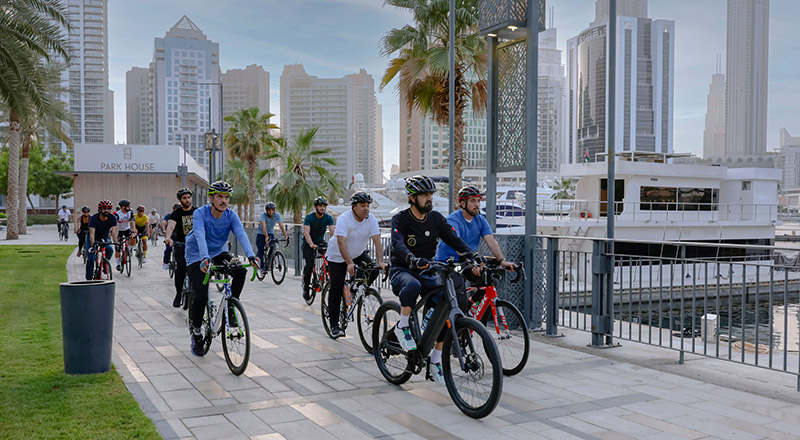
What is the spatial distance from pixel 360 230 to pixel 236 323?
6.25 feet

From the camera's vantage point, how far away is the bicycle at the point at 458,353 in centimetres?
501

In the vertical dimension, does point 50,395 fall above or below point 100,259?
below

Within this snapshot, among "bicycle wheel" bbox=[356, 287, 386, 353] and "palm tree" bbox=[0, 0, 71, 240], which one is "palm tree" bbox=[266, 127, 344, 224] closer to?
"palm tree" bbox=[0, 0, 71, 240]

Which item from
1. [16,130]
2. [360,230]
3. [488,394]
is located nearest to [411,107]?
[360,230]

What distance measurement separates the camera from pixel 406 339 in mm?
5879

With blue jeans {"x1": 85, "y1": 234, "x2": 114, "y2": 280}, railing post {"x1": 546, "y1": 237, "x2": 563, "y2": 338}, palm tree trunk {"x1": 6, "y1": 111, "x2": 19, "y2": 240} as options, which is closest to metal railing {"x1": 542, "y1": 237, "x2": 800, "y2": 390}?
railing post {"x1": 546, "y1": 237, "x2": 563, "y2": 338}

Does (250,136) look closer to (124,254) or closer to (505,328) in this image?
(124,254)

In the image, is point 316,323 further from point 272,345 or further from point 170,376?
point 170,376

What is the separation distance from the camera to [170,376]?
21.7 ft

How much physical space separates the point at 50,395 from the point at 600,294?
19.1 ft

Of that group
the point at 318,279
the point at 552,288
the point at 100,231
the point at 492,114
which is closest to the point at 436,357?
the point at 552,288

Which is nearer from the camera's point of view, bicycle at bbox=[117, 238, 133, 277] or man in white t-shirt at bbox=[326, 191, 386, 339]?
man in white t-shirt at bbox=[326, 191, 386, 339]

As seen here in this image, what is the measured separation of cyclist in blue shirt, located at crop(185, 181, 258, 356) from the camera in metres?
7.07

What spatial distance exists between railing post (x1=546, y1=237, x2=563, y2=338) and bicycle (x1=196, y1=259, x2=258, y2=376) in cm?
393
